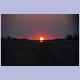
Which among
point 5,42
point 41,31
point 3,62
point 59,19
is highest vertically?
point 59,19

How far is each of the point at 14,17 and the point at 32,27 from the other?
190 cm

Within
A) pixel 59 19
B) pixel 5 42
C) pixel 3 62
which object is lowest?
pixel 3 62

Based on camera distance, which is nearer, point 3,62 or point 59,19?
point 3,62

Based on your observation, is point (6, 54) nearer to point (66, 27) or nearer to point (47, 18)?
point (47, 18)

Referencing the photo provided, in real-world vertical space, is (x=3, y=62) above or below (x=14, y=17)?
below

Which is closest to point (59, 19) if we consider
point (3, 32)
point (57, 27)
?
point (57, 27)

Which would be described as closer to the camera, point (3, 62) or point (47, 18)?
point (3, 62)

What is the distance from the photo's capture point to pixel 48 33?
16.6 metres

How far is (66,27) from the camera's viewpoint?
55.3 ft

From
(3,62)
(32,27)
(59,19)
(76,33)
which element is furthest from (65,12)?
(3,62)

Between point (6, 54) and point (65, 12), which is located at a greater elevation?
point (65, 12)

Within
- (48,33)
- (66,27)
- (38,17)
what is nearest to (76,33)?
(66,27)

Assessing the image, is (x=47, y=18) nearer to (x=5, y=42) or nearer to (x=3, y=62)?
(x=5, y=42)

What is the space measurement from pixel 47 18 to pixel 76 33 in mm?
3030
